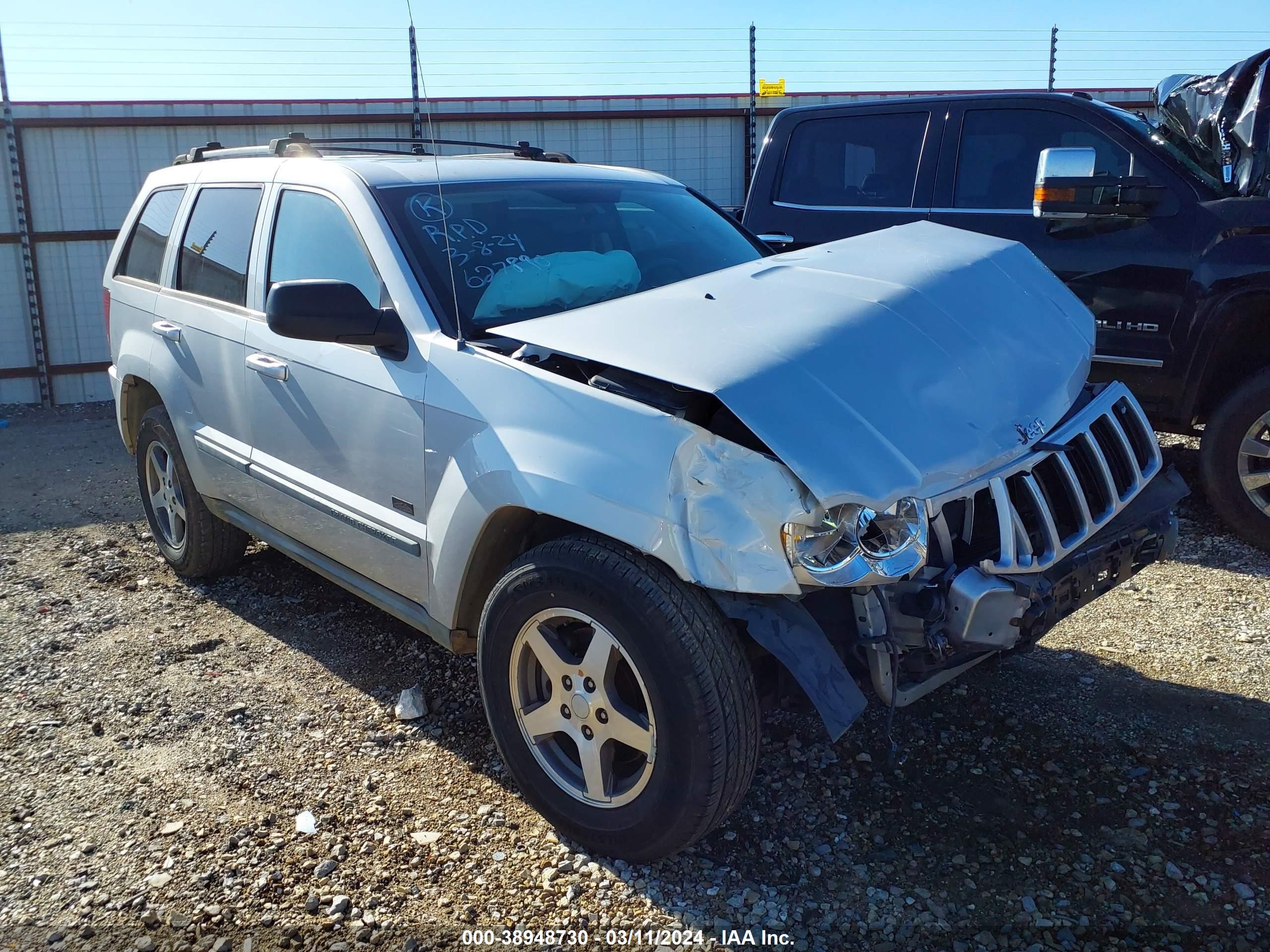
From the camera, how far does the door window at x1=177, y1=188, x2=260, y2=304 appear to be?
157 inches

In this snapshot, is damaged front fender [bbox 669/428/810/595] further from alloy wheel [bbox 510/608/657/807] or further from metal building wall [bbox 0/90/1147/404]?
metal building wall [bbox 0/90/1147/404]

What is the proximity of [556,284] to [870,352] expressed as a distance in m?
1.15

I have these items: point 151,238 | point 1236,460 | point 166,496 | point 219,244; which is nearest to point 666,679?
point 219,244

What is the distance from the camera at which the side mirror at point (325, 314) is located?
294cm

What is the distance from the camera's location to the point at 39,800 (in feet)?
10.4

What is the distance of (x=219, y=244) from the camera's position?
13.7 ft

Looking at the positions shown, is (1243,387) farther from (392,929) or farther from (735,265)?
(392,929)

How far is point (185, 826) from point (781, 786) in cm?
176

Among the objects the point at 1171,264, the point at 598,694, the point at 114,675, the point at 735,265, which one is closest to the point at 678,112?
the point at 1171,264

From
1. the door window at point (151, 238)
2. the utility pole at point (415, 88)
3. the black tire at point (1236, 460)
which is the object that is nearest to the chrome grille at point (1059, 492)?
the black tire at point (1236, 460)

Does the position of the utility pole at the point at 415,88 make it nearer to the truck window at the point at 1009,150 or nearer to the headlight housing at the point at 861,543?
the truck window at the point at 1009,150

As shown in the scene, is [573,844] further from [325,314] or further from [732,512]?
[325,314]

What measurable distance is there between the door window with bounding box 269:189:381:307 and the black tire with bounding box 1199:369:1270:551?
376 centimetres

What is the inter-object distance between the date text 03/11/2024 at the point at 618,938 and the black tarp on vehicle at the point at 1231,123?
4.20 meters
